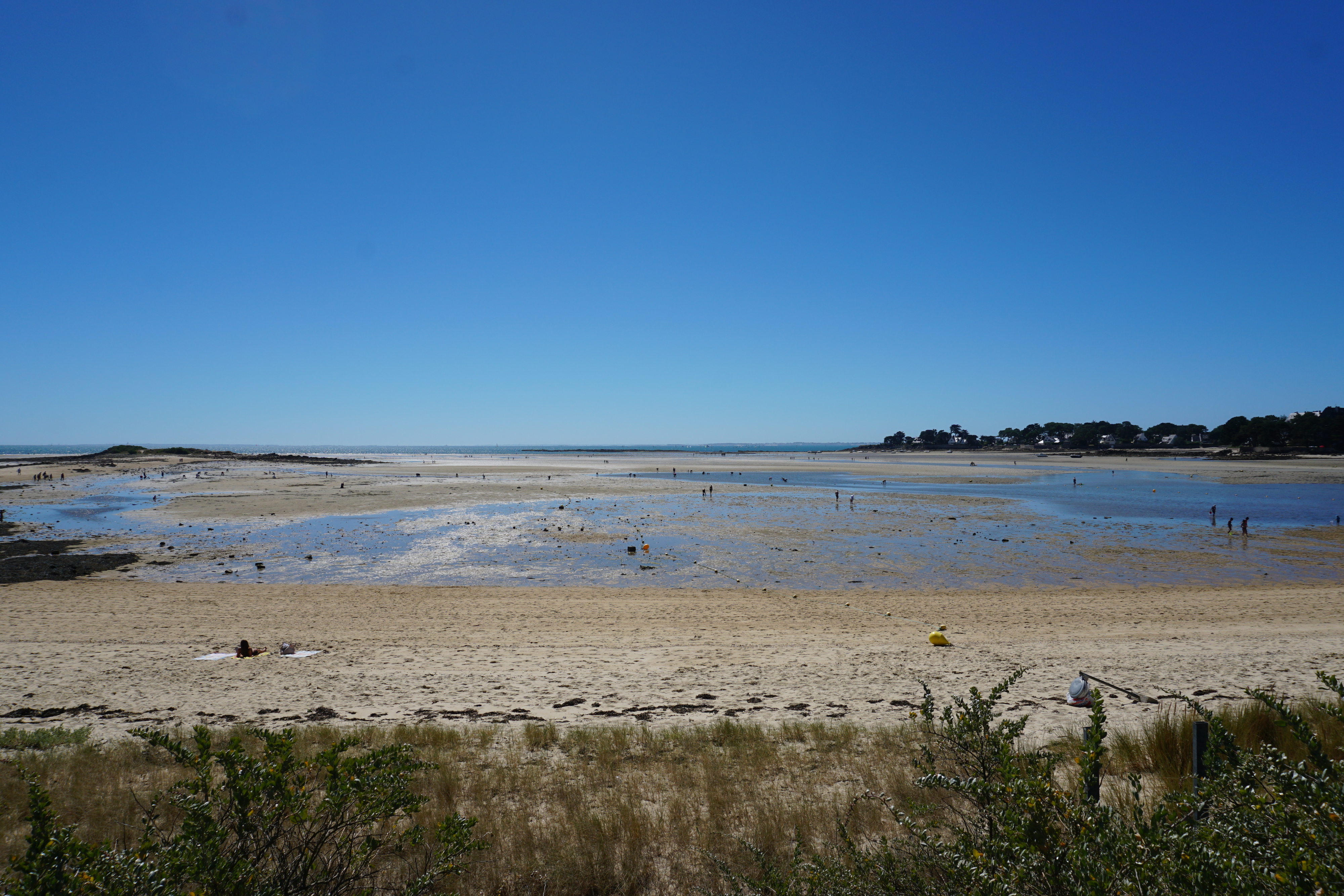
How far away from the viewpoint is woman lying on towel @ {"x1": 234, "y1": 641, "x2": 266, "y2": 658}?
489 inches

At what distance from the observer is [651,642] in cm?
1402

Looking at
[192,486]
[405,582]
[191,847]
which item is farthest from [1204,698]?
[192,486]

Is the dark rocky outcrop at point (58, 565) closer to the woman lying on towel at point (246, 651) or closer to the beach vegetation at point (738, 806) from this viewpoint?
the woman lying on towel at point (246, 651)

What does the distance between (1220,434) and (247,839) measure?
178314mm

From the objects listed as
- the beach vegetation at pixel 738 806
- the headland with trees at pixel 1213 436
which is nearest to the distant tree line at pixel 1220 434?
the headland with trees at pixel 1213 436

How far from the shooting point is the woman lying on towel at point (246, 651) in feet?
40.8

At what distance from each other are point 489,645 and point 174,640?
6570 mm

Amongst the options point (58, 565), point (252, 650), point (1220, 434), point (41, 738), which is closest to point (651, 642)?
point (252, 650)

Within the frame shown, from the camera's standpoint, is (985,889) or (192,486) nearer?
(985,889)

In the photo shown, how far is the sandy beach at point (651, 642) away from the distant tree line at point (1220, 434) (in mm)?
119132

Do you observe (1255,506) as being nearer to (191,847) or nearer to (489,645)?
(489,645)

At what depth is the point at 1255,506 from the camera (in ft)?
136

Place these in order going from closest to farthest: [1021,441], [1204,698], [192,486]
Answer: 1. [1204,698]
2. [192,486]
3. [1021,441]

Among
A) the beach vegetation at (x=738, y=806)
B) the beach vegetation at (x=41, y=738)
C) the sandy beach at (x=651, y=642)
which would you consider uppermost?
the beach vegetation at (x=738, y=806)
